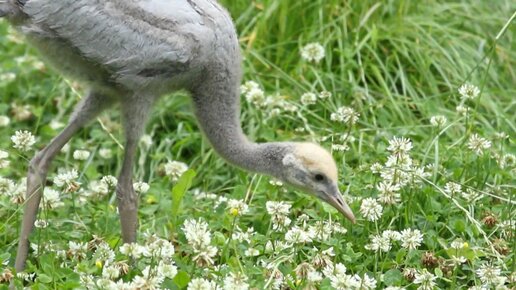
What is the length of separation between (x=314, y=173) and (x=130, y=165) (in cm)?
79

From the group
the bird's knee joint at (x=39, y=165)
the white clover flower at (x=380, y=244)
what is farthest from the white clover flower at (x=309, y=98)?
the bird's knee joint at (x=39, y=165)

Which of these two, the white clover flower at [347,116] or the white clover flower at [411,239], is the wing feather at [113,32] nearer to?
the white clover flower at [347,116]

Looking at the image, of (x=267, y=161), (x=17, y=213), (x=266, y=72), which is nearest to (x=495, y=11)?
(x=266, y=72)

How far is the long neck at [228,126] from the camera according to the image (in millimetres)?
5090

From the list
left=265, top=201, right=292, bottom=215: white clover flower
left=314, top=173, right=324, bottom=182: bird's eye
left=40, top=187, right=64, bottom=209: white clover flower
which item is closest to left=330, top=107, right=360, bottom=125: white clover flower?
left=314, top=173, right=324, bottom=182: bird's eye

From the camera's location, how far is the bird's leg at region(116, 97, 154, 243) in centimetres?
492

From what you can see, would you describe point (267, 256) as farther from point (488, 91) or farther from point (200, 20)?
point (488, 91)

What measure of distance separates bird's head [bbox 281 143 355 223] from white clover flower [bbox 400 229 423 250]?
0.26 meters

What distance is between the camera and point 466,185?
511 centimetres

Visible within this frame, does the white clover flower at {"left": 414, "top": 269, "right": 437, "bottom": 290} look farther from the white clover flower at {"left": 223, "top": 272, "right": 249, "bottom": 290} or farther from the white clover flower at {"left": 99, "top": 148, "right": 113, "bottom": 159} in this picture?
the white clover flower at {"left": 99, "top": 148, "right": 113, "bottom": 159}

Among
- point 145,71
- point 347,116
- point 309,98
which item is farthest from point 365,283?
point 309,98

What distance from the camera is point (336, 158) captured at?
5.60 m

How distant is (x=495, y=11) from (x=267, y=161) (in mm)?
2770

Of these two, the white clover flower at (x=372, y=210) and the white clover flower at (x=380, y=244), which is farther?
the white clover flower at (x=372, y=210)
